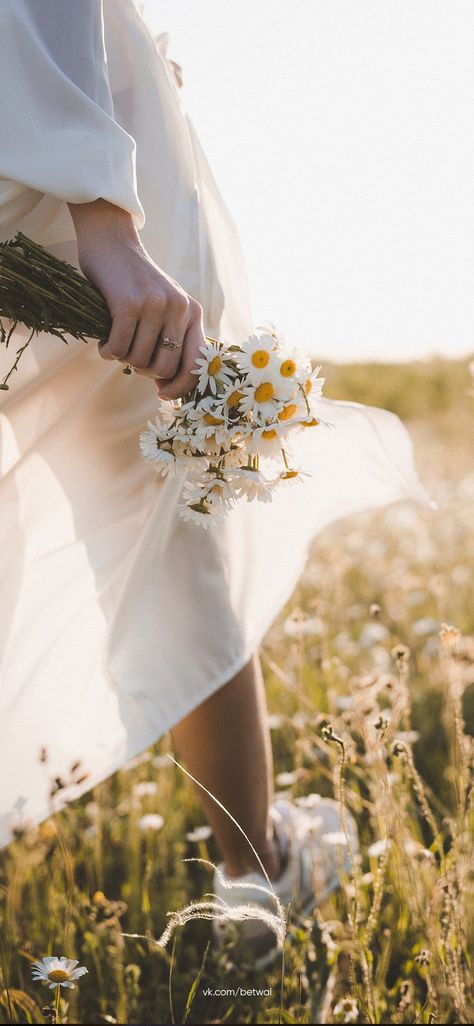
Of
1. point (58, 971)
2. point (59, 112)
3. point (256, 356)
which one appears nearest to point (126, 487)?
point (256, 356)

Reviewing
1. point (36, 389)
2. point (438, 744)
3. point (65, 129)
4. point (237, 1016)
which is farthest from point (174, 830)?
point (65, 129)

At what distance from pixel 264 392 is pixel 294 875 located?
0.98 m

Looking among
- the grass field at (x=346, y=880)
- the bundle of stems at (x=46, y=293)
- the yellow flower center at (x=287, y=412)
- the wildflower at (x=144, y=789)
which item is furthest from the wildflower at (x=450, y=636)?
the wildflower at (x=144, y=789)

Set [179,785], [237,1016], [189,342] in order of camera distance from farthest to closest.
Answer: [179,785]
[237,1016]
[189,342]

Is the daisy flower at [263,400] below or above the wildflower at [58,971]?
above

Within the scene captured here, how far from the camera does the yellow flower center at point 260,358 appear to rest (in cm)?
108

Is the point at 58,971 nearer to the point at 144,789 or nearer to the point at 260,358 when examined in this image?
the point at 260,358

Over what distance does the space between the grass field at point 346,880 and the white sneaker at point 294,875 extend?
1.9 inches

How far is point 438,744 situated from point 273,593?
1.03 meters

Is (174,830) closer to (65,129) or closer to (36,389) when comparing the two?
(36,389)

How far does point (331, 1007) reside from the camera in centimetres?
156

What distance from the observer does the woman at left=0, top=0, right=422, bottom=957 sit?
1.19 metres

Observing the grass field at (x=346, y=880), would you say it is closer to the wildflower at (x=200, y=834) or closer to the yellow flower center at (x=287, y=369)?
the wildflower at (x=200, y=834)

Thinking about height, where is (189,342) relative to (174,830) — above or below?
above
